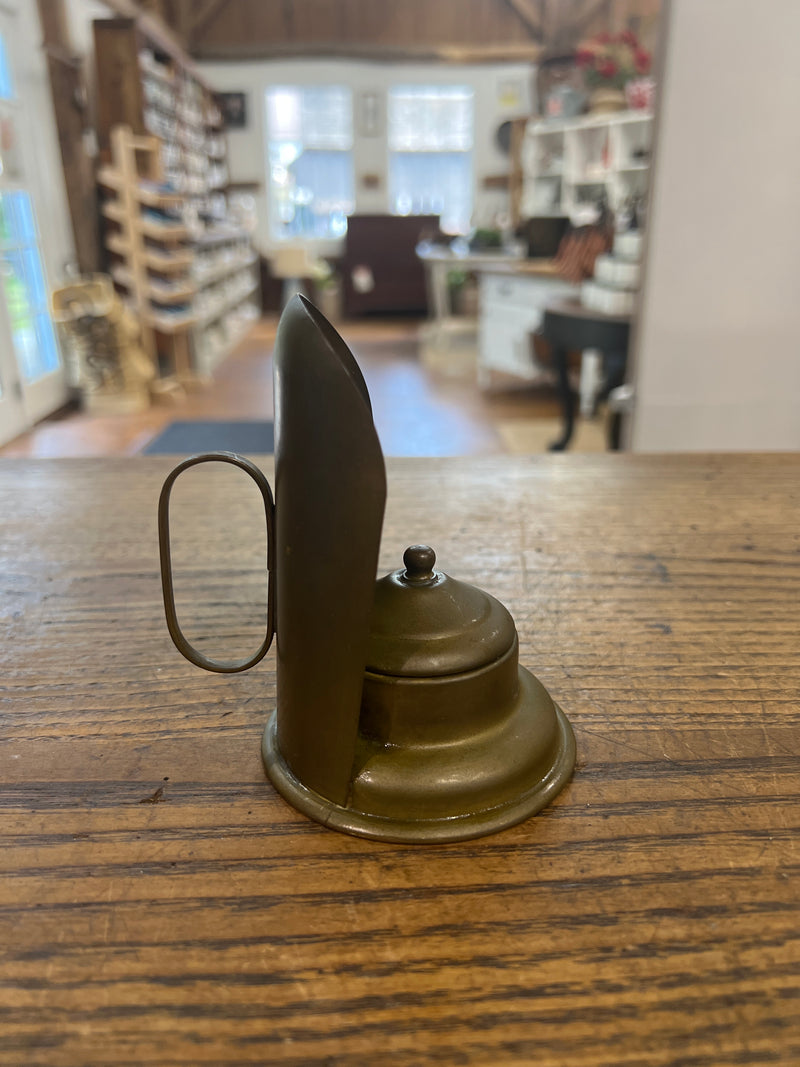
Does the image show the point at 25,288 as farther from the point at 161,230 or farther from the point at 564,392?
the point at 564,392

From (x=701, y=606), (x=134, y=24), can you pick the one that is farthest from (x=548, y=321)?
(x=134, y=24)

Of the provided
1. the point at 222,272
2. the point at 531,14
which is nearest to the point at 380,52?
the point at 531,14

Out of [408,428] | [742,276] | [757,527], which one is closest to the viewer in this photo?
[757,527]

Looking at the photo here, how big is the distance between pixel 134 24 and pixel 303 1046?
4901mm

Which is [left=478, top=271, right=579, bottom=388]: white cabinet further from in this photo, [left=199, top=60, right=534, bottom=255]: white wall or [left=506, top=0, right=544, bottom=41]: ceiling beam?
[left=506, top=0, right=544, bottom=41]: ceiling beam

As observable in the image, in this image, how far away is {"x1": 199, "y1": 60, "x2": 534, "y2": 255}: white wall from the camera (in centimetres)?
750

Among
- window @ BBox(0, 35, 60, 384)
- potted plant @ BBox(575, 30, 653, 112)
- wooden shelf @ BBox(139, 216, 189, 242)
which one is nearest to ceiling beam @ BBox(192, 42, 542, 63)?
potted plant @ BBox(575, 30, 653, 112)

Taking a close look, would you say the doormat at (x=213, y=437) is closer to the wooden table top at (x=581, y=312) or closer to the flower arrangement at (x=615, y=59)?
the wooden table top at (x=581, y=312)

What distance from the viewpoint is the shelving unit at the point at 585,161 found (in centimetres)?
426

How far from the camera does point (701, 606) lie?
590 mm

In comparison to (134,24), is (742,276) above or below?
below

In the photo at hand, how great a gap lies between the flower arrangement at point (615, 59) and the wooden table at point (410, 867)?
4437 mm

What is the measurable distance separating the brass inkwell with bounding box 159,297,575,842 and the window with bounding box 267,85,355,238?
824 cm

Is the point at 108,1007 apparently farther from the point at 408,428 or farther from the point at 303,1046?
the point at 408,428
